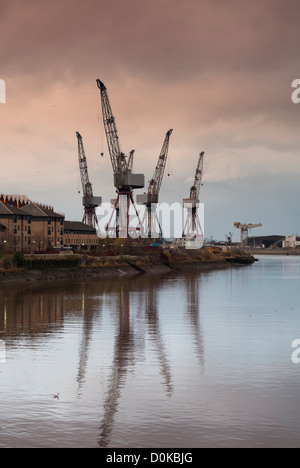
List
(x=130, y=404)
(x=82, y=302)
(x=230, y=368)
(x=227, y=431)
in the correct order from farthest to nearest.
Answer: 1. (x=82, y=302)
2. (x=230, y=368)
3. (x=130, y=404)
4. (x=227, y=431)

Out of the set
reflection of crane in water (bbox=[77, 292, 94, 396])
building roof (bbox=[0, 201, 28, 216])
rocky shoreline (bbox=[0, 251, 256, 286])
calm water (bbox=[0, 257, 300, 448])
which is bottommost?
calm water (bbox=[0, 257, 300, 448])

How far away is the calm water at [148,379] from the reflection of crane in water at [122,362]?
0.05 metres

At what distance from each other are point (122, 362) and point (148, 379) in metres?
4.00

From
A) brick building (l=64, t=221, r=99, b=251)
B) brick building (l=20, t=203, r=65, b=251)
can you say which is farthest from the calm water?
brick building (l=64, t=221, r=99, b=251)

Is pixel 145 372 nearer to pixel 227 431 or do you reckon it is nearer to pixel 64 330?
pixel 227 431

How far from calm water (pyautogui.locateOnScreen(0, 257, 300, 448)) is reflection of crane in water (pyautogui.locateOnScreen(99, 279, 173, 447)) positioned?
2.1 inches

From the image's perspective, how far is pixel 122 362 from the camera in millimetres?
29266

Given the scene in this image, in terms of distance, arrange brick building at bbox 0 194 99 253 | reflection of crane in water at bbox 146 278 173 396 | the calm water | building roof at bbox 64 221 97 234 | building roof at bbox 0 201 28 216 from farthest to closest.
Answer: building roof at bbox 64 221 97 234, building roof at bbox 0 201 28 216, brick building at bbox 0 194 99 253, reflection of crane in water at bbox 146 278 173 396, the calm water

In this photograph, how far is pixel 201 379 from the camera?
2575cm

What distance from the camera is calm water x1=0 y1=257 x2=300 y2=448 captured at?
61.1 feet

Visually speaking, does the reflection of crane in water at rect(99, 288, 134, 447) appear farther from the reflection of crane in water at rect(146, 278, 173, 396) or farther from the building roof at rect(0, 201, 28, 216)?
the building roof at rect(0, 201, 28, 216)

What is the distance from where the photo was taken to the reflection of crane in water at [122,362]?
65.1 ft

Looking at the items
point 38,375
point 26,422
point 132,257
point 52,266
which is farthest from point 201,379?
point 132,257
